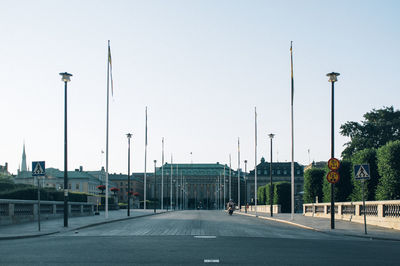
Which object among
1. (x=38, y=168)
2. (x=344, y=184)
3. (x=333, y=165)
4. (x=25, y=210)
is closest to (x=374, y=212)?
(x=333, y=165)

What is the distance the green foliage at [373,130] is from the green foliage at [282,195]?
10147 mm

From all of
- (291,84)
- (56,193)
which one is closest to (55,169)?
(56,193)

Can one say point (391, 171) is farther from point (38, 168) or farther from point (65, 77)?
point (38, 168)

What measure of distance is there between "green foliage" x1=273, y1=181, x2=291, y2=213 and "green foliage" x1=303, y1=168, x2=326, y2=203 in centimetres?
1984

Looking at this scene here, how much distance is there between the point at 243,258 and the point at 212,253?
132cm

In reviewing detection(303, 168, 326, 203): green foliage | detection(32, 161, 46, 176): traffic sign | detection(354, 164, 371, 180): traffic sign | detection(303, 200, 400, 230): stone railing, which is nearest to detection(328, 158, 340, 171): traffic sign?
detection(354, 164, 371, 180): traffic sign

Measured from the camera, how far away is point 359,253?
14094mm

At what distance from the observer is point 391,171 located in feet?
106

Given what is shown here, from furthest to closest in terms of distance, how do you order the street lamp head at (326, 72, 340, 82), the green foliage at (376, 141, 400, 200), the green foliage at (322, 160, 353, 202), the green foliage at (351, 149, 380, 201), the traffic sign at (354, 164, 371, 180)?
the green foliage at (322, 160, 353, 202) < the green foliage at (351, 149, 380, 201) < the green foliage at (376, 141, 400, 200) < the street lamp head at (326, 72, 340, 82) < the traffic sign at (354, 164, 371, 180)

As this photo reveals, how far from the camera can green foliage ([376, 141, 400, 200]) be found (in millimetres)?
32000

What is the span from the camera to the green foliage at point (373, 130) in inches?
2953

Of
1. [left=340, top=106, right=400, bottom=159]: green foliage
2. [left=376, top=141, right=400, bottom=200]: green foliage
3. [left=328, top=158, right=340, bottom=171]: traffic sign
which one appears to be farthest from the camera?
[left=340, top=106, right=400, bottom=159]: green foliage

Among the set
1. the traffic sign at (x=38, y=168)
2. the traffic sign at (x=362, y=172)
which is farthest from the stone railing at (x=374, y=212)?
the traffic sign at (x=38, y=168)

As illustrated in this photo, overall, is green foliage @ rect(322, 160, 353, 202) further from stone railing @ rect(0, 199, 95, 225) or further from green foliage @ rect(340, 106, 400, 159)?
green foliage @ rect(340, 106, 400, 159)
